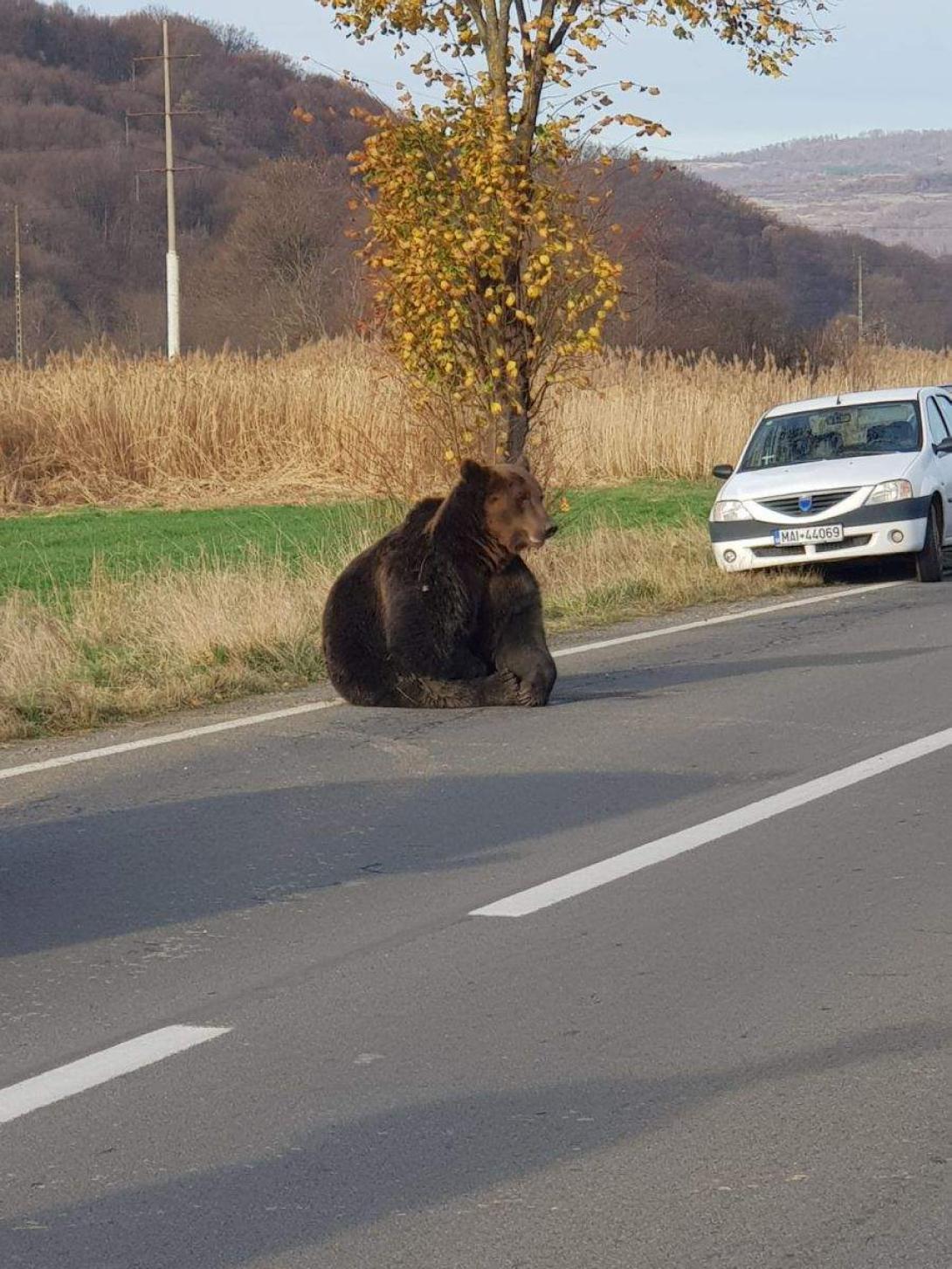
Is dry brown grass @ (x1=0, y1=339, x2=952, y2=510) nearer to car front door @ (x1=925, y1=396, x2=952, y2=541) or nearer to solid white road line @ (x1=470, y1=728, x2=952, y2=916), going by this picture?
car front door @ (x1=925, y1=396, x2=952, y2=541)

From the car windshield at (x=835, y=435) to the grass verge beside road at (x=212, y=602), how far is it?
1.12 meters

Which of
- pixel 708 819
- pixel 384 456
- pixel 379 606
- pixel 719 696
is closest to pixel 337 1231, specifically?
pixel 708 819

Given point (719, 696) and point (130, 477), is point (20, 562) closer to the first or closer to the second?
point (130, 477)

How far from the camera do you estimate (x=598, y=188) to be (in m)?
18.3

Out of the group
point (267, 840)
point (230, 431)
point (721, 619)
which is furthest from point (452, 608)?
point (230, 431)

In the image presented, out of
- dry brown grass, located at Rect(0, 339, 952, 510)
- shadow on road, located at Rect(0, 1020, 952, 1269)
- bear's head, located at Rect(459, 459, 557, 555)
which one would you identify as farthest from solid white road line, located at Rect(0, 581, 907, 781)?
dry brown grass, located at Rect(0, 339, 952, 510)

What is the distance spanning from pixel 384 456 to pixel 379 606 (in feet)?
31.4

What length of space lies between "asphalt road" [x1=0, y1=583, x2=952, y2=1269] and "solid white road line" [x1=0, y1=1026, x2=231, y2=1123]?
0.14 ft

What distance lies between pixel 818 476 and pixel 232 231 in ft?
282

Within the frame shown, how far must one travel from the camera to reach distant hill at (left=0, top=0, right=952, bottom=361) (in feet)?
266

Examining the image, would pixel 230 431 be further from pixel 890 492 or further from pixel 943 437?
pixel 890 492

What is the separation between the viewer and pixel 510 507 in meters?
10.6

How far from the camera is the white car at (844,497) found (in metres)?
18.1

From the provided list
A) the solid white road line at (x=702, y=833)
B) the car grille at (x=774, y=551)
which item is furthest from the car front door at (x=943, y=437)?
the solid white road line at (x=702, y=833)
